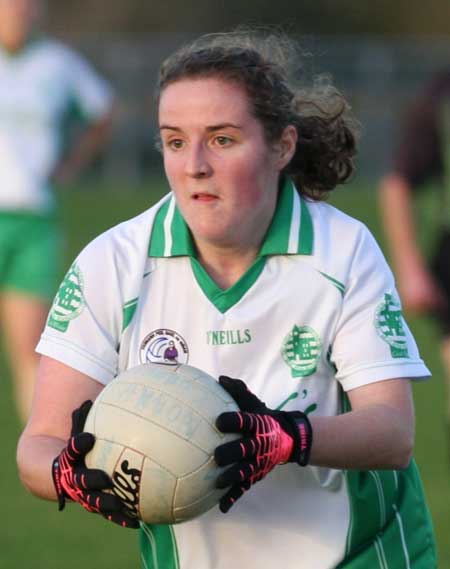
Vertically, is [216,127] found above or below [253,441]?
above

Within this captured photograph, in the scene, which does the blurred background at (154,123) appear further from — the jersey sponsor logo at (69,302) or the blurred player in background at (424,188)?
the jersey sponsor logo at (69,302)

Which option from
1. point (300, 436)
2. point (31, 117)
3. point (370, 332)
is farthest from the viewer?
point (31, 117)

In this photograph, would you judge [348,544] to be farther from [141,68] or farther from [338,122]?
[141,68]

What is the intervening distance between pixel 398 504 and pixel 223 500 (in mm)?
760

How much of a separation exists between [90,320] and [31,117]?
4.81 m

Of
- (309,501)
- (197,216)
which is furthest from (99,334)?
(309,501)

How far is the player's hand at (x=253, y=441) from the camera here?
11.8 feet

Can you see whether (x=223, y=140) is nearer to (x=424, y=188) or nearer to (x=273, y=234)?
(x=273, y=234)

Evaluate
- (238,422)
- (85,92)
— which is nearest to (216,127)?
(238,422)

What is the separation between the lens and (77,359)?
4.01 m

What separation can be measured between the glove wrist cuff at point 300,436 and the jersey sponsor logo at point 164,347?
0.45 m

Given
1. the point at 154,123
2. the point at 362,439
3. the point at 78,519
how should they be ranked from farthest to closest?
the point at 154,123 → the point at 78,519 → the point at 362,439

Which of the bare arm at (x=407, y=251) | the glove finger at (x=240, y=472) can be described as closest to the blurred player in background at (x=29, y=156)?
the bare arm at (x=407, y=251)

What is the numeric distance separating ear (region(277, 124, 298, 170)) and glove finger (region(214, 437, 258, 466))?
2.95 feet
